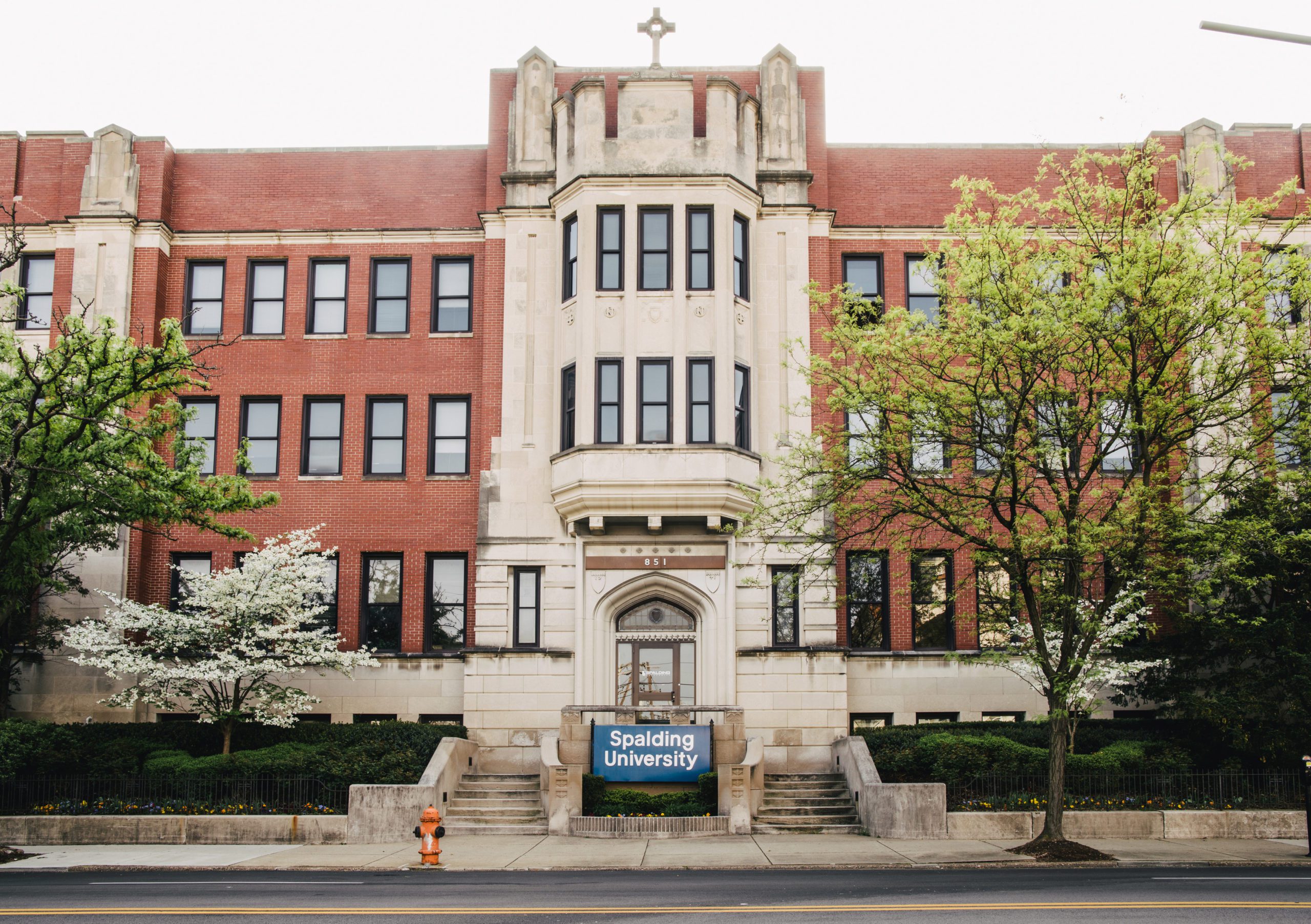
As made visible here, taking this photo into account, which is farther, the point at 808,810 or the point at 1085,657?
the point at 808,810

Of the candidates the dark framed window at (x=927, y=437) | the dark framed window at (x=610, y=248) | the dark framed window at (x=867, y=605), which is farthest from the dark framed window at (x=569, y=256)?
the dark framed window at (x=927, y=437)

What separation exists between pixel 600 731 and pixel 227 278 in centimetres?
1535

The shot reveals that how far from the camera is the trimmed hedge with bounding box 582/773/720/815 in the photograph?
74.0 feet

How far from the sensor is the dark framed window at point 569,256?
28703mm

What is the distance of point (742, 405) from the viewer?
28031mm

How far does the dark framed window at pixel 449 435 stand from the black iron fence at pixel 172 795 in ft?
30.7

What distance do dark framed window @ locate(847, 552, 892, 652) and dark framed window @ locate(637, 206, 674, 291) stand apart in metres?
7.91

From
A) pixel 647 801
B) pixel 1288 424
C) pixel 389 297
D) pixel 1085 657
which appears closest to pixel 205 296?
pixel 389 297

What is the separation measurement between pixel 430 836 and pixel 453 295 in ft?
51.5

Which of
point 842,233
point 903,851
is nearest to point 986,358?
point 903,851

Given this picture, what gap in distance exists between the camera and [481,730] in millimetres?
27172

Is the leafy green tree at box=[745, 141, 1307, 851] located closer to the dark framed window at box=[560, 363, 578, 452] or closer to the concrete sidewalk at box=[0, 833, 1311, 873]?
the concrete sidewalk at box=[0, 833, 1311, 873]

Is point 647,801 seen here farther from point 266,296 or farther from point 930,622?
point 266,296

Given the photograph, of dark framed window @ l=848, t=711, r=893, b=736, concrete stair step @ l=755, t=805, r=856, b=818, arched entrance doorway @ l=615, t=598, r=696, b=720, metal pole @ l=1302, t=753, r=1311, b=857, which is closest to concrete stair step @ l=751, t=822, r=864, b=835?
concrete stair step @ l=755, t=805, r=856, b=818
